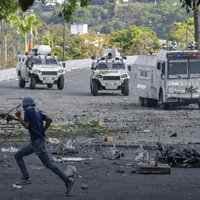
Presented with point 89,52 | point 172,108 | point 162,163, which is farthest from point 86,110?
point 89,52

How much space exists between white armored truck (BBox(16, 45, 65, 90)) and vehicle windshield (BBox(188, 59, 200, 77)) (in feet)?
62.8

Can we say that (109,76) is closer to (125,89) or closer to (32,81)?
(125,89)

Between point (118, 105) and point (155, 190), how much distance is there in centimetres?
2739

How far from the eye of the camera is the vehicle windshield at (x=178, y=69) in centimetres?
3759

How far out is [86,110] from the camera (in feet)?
124

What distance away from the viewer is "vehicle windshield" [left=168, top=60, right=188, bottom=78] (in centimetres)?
3759

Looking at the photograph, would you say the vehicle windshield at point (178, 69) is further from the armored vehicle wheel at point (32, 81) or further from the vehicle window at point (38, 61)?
the vehicle window at point (38, 61)

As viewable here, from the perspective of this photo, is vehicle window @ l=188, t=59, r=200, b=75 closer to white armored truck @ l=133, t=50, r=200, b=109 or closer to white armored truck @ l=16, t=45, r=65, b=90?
white armored truck @ l=133, t=50, r=200, b=109

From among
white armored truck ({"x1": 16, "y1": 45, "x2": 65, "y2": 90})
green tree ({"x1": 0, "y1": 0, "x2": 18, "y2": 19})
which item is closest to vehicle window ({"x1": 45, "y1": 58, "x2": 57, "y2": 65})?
white armored truck ({"x1": 16, "y1": 45, "x2": 65, "y2": 90})

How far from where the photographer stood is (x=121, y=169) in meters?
17.5

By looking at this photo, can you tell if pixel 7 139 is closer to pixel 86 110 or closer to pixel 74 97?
pixel 86 110

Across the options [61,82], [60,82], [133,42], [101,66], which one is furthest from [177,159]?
[133,42]

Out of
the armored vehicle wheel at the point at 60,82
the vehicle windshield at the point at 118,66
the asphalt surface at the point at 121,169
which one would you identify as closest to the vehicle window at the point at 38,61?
the armored vehicle wheel at the point at 60,82

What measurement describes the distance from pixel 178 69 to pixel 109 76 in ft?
41.3
